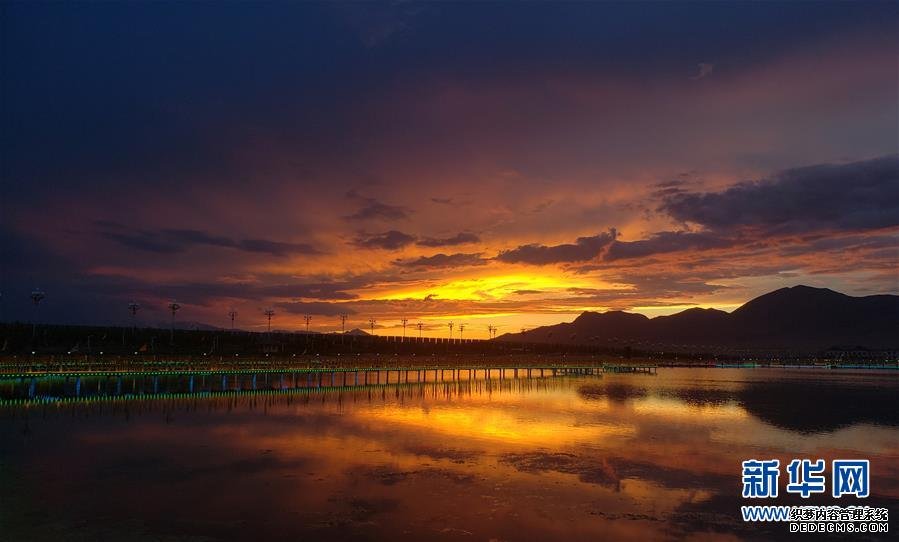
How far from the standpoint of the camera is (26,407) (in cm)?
5903

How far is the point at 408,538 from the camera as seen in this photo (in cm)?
2150

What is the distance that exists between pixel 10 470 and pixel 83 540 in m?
14.9

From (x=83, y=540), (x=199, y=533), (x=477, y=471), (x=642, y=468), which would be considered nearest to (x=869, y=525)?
(x=642, y=468)

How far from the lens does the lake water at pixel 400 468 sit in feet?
75.3

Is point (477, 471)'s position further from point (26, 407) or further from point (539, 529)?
point (26, 407)

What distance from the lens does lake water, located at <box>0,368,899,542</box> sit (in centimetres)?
2294

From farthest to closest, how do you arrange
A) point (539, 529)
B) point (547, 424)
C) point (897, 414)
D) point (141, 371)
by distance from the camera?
point (141, 371) < point (897, 414) < point (547, 424) < point (539, 529)

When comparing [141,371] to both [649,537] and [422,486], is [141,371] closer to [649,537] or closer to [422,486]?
[422,486]

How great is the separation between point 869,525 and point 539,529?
1274 cm

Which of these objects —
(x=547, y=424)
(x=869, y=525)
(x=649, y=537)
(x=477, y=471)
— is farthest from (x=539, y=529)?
(x=547, y=424)

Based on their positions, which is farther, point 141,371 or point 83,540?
point 141,371

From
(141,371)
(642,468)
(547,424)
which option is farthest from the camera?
(141,371)

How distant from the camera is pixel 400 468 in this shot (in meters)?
33.5

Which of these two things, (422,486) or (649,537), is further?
(422,486)
